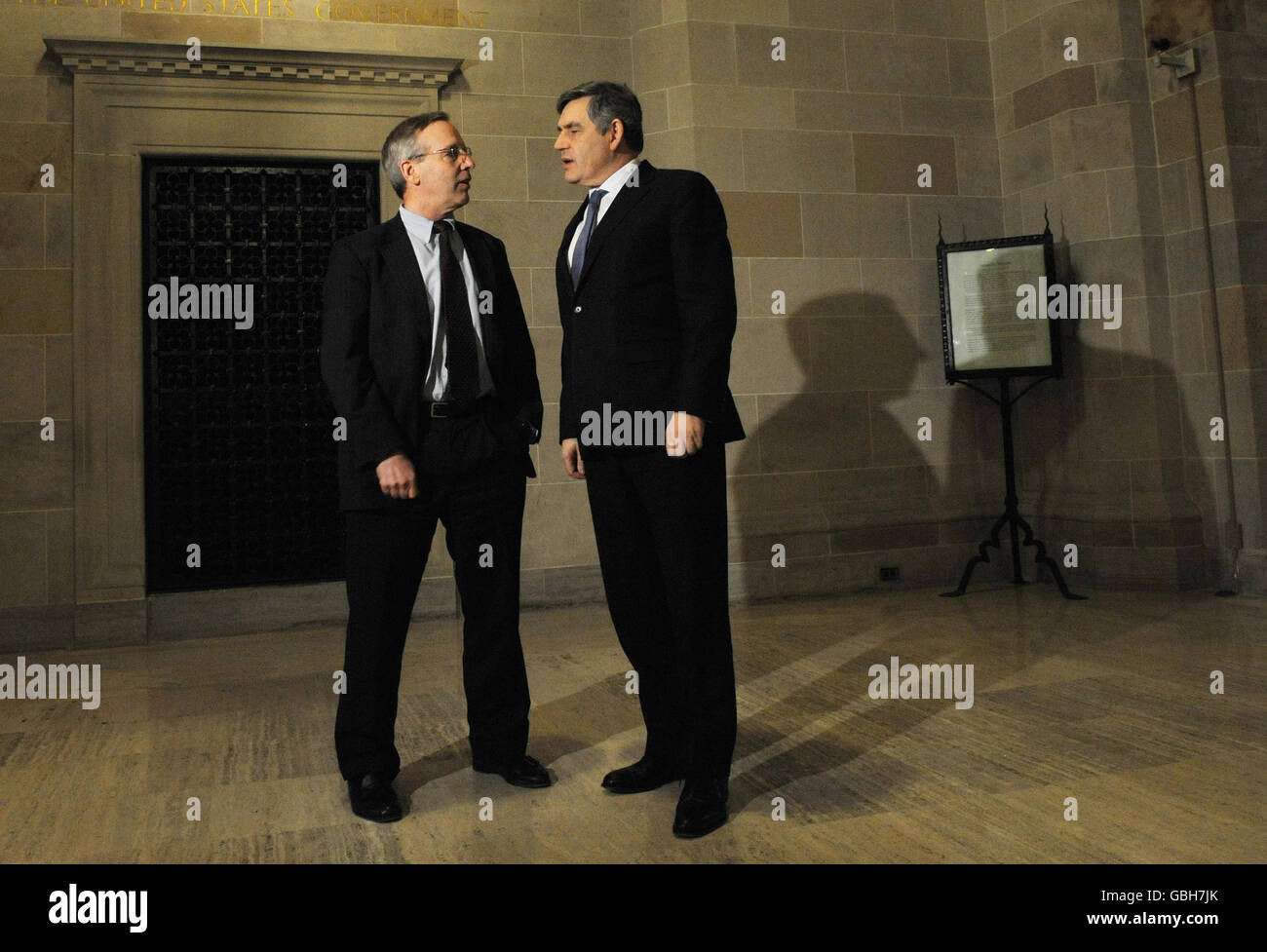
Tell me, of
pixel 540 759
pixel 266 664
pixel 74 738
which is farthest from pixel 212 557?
pixel 540 759

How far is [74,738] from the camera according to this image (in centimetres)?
351

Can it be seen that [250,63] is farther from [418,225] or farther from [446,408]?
[446,408]

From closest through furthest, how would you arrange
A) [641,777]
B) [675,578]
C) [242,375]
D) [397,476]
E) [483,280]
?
[675,578]
[397,476]
[641,777]
[483,280]
[242,375]

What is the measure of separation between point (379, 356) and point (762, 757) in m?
1.62

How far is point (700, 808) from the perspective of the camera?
95.6 inches

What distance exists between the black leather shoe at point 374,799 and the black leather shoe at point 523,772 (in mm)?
312

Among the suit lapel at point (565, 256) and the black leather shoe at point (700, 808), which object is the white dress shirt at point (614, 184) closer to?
the suit lapel at point (565, 256)

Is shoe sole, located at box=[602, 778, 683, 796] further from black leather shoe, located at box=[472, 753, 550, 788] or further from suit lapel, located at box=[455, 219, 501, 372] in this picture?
suit lapel, located at box=[455, 219, 501, 372]

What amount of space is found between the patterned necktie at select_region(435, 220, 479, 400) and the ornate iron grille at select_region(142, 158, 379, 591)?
3.37 m

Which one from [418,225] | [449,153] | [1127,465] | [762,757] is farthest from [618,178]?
[1127,465]

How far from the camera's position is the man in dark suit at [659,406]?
2.50 metres

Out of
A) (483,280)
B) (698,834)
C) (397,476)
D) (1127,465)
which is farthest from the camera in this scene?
(1127,465)

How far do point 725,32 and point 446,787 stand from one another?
199 inches

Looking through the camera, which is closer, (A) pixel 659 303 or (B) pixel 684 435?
(B) pixel 684 435
